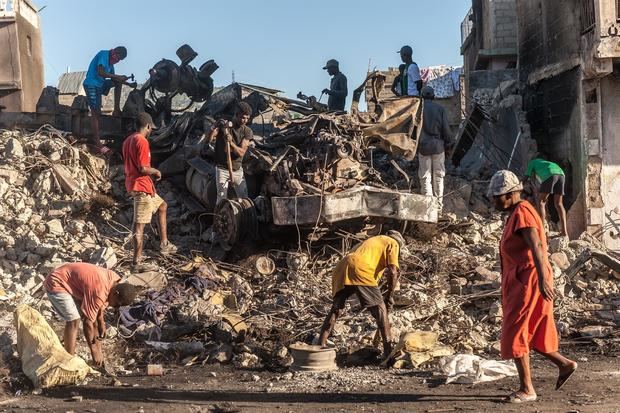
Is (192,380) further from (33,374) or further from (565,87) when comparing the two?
(565,87)

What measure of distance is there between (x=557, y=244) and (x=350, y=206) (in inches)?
117

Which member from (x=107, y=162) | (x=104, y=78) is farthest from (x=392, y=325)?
(x=104, y=78)

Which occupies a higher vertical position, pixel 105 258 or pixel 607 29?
pixel 607 29

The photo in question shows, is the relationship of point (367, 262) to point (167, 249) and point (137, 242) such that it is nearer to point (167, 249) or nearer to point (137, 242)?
point (137, 242)

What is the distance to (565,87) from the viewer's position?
1497 cm

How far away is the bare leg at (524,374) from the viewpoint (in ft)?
22.8

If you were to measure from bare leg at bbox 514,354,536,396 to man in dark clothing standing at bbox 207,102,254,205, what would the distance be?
6.02 m

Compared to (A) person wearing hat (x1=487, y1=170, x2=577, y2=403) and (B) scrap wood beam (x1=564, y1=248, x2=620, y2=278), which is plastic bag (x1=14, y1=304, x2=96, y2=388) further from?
(B) scrap wood beam (x1=564, y1=248, x2=620, y2=278)

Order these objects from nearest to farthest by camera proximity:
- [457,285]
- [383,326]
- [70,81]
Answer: [383,326] → [457,285] → [70,81]

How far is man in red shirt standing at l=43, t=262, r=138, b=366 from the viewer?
8.28 m

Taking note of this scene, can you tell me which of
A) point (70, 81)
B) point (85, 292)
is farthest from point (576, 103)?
point (70, 81)

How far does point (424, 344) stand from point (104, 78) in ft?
29.2

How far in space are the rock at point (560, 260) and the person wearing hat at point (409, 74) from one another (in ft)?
16.5

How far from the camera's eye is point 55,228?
12.6m
